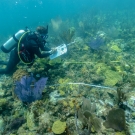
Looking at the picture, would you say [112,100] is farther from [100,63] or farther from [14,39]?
[14,39]

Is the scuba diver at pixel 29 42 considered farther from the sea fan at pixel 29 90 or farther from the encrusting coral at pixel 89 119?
the encrusting coral at pixel 89 119

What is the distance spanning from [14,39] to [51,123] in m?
4.02

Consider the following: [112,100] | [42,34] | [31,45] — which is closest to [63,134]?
[112,100]

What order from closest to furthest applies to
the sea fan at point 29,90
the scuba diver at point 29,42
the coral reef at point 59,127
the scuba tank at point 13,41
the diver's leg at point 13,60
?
the coral reef at point 59,127 < the sea fan at point 29,90 < the scuba diver at point 29,42 < the scuba tank at point 13,41 < the diver's leg at point 13,60

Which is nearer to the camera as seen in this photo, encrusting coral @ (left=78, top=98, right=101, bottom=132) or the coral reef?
encrusting coral @ (left=78, top=98, right=101, bottom=132)

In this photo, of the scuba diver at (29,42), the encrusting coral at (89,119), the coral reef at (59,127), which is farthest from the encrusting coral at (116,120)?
the scuba diver at (29,42)

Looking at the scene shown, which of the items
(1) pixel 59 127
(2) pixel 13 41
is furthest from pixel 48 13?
(1) pixel 59 127

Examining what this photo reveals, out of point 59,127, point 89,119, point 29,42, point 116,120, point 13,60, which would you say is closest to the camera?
point 89,119

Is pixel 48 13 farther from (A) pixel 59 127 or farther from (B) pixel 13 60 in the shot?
(A) pixel 59 127

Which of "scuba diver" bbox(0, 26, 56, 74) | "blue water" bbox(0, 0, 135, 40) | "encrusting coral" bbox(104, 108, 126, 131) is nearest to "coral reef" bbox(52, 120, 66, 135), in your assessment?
"encrusting coral" bbox(104, 108, 126, 131)

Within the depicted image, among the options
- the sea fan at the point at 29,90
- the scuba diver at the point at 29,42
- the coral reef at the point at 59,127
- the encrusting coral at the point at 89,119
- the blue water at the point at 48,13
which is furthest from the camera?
the blue water at the point at 48,13

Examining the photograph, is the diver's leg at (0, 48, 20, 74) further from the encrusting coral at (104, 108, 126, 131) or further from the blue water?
the blue water

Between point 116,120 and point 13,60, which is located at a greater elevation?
point 13,60

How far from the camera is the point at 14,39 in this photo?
615 cm
